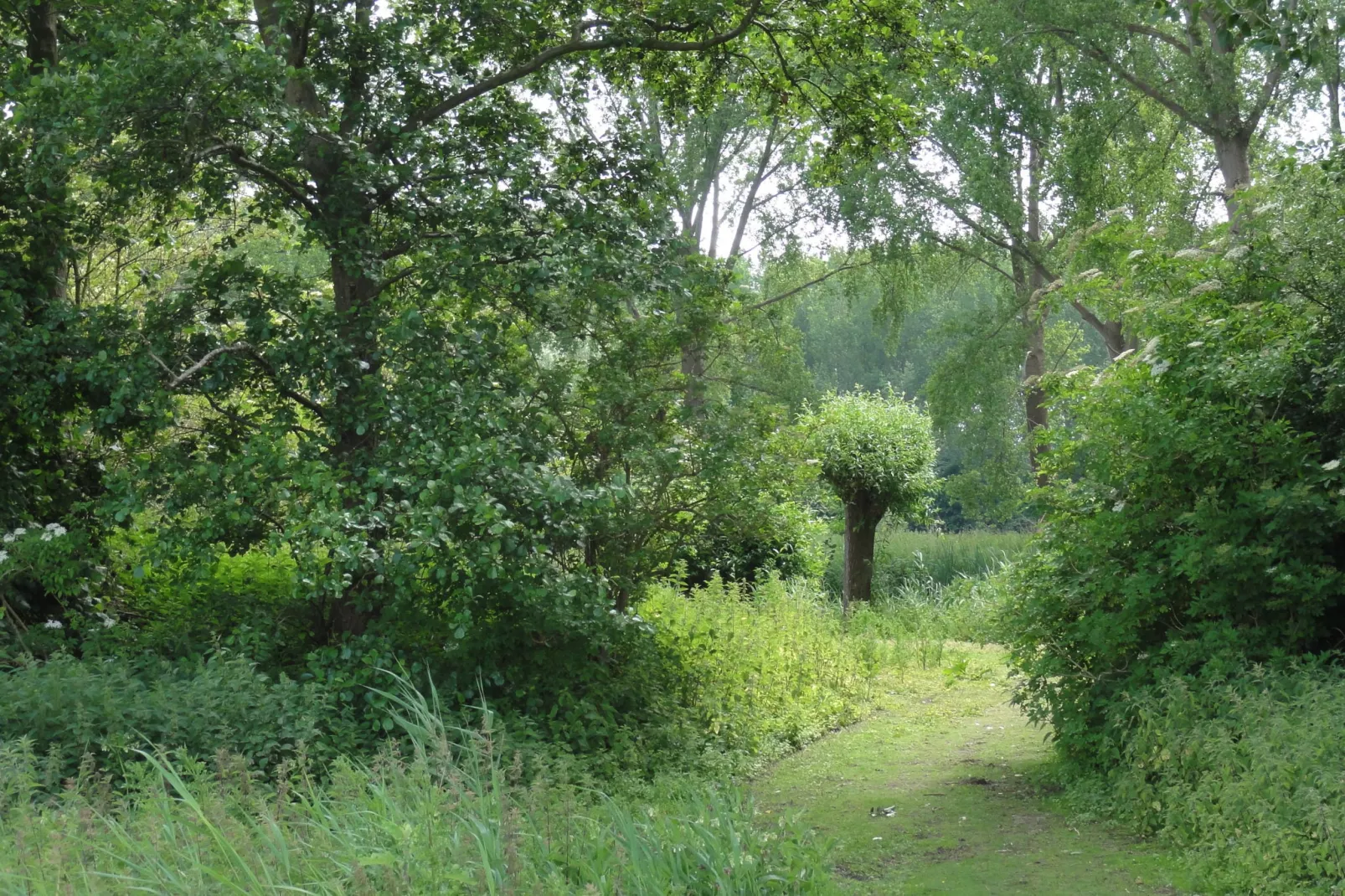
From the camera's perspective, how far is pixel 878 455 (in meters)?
14.9

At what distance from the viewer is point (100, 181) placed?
7438mm

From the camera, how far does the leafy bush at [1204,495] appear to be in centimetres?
651

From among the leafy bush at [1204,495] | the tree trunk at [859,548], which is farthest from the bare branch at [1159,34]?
the leafy bush at [1204,495]

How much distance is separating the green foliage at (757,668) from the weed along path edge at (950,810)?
0.28 meters

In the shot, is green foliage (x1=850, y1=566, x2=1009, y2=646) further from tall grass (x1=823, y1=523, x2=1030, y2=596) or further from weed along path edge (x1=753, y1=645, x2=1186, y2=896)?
weed along path edge (x1=753, y1=645, x2=1186, y2=896)

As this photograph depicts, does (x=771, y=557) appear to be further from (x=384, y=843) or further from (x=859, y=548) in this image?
(x=384, y=843)

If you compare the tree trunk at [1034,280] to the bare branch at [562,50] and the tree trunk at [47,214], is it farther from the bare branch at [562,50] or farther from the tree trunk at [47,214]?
the tree trunk at [47,214]

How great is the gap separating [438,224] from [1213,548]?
5.19 meters

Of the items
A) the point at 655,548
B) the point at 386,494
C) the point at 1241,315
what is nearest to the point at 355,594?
the point at 386,494

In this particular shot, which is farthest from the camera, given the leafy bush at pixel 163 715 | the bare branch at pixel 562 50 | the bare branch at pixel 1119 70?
the bare branch at pixel 1119 70

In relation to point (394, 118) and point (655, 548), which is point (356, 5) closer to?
point (394, 118)

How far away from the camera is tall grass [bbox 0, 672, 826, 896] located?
11.0 feet

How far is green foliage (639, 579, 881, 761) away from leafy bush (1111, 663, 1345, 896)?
9.10ft

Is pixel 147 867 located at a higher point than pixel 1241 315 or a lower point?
lower
